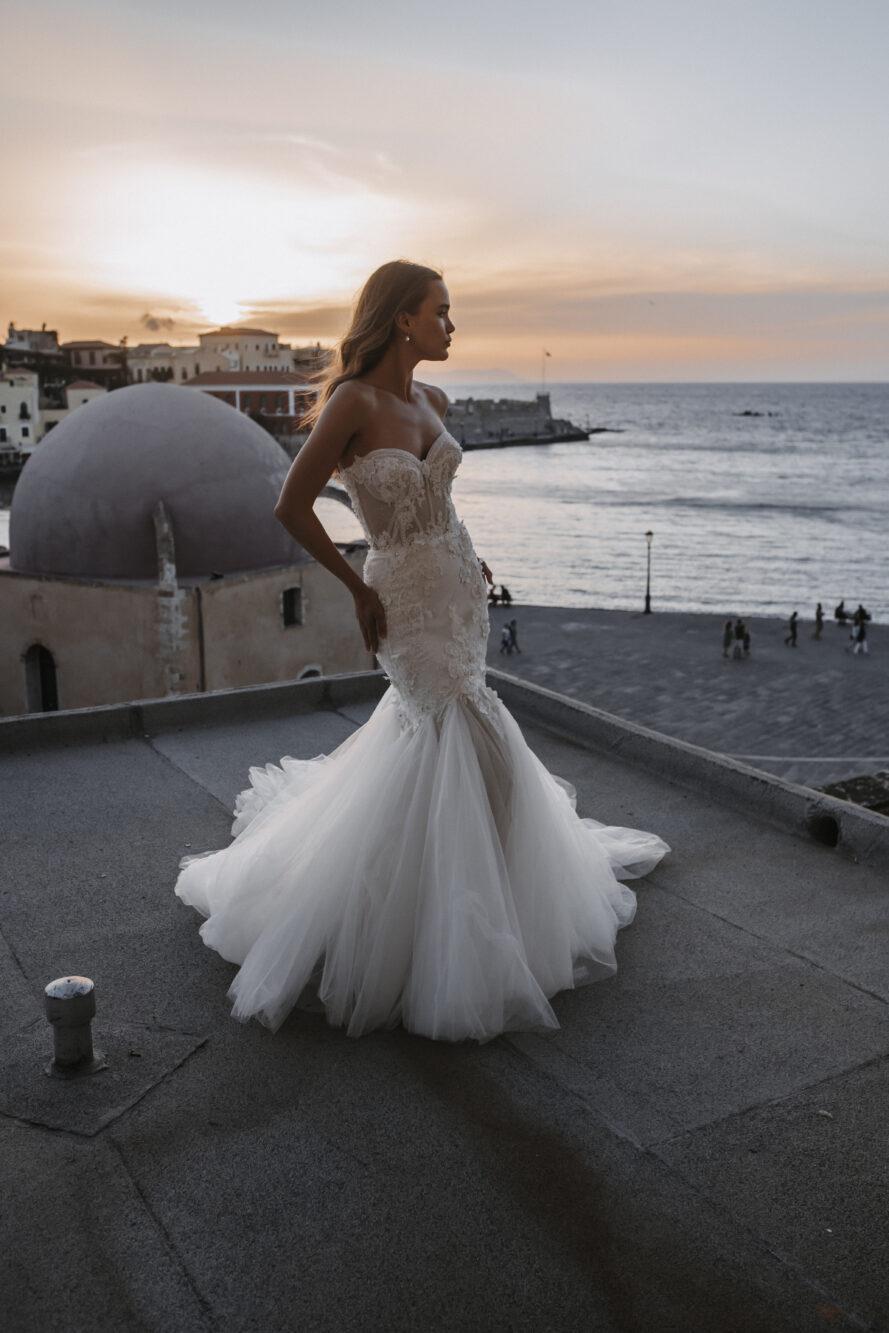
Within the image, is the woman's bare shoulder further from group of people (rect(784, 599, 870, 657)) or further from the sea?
group of people (rect(784, 599, 870, 657))

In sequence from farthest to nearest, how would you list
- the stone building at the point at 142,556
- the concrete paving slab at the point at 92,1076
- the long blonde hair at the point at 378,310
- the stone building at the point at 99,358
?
the stone building at the point at 99,358, the stone building at the point at 142,556, the long blonde hair at the point at 378,310, the concrete paving slab at the point at 92,1076

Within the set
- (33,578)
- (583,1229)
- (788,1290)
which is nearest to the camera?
(788,1290)

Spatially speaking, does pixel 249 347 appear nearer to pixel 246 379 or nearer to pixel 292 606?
pixel 246 379

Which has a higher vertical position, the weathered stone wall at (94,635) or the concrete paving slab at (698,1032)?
the concrete paving slab at (698,1032)

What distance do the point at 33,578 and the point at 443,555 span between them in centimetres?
1721

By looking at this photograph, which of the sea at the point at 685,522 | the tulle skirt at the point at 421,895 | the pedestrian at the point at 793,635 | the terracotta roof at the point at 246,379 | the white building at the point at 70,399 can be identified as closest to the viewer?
the tulle skirt at the point at 421,895

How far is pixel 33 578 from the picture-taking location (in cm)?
1944

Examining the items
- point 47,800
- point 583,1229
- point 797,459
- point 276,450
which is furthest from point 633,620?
point 797,459

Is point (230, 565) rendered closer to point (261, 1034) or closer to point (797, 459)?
point (261, 1034)

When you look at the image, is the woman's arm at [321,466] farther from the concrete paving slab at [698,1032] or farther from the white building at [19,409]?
the white building at [19,409]

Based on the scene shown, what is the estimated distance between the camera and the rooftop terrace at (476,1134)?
2504 millimetres

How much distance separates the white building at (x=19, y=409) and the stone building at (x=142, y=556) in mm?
61451

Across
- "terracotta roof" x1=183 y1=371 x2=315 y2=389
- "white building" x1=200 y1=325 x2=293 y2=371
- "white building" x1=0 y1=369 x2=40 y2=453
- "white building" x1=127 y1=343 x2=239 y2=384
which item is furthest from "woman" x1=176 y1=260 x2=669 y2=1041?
"white building" x1=200 y1=325 x2=293 y2=371

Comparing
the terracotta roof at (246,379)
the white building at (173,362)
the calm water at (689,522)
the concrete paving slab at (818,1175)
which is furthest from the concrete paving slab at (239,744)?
the white building at (173,362)
